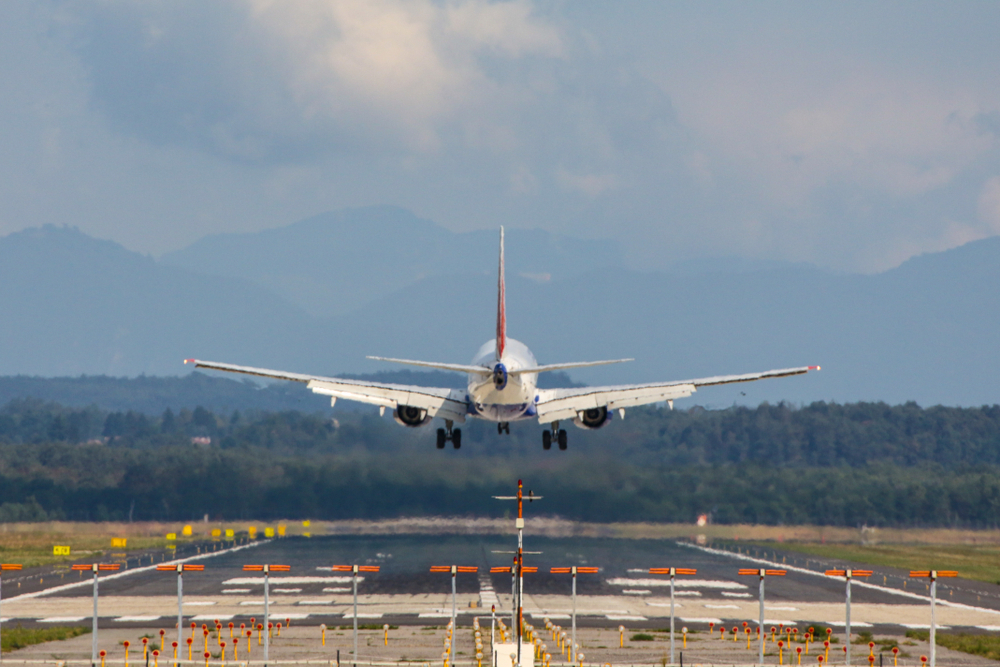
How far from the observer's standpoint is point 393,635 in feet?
207

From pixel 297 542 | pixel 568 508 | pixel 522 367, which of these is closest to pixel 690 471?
pixel 568 508

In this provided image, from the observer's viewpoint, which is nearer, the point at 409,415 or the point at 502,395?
the point at 502,395

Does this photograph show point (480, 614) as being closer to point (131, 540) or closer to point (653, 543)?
point (653, 543)

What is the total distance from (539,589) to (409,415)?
27.4 meters

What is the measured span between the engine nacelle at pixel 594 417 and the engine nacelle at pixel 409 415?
8.67 metres

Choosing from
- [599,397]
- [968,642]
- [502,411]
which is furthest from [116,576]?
[968,642]

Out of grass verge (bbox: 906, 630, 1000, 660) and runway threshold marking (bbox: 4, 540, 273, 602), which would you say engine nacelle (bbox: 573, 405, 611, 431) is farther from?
runway threshold marking (bbox: 4, 540, 273, 602)

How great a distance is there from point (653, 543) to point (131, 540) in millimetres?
61063

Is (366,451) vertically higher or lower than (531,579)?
higher

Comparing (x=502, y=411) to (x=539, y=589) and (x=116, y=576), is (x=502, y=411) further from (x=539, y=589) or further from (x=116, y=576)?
(x=116, y=576)

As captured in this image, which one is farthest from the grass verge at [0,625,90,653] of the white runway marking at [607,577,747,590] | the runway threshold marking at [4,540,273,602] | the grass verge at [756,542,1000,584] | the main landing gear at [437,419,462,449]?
the grass verge at [756,542,1000,584]

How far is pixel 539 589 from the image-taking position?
299 feet

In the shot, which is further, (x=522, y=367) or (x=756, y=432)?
(x=756, y=432)

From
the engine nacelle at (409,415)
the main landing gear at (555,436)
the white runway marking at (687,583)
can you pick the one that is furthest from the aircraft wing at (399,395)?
the white runway marking at (687,583)
